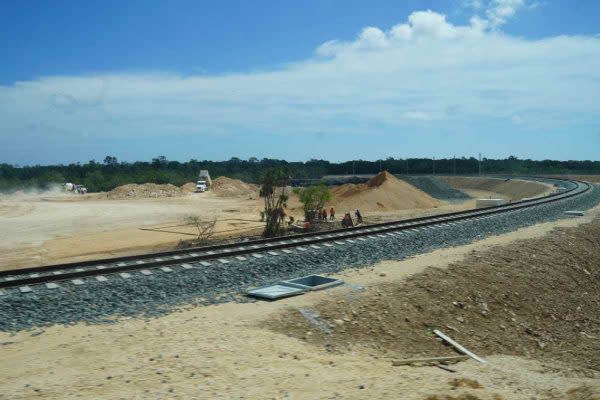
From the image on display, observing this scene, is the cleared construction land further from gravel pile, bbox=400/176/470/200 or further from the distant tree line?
the distant tree line

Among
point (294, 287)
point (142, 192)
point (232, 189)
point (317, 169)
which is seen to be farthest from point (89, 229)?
point (317, 169)

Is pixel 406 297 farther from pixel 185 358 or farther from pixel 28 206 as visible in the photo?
pixel 28 206

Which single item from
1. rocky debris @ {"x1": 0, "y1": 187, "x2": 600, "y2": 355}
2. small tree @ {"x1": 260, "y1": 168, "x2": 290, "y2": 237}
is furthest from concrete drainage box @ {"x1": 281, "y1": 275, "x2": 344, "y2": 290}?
small tree @ {"x1": 260, "y1": 168, "x2": 290, "y2": 237}

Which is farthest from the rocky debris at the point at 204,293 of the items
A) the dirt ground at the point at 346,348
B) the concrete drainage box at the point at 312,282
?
the concrete drainage box at the point at 312,282

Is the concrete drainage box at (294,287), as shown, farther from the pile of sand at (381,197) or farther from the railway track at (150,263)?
the pile of sand at (381,197)

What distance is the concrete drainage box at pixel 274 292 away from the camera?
10.6m

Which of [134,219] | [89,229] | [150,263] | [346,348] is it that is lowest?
[89,229]

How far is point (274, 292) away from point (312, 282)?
144cm

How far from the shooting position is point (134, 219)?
42031 mm

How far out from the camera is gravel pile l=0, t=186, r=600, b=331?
9508 mm

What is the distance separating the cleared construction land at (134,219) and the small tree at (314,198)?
3.18 metres

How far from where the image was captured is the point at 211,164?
144 m

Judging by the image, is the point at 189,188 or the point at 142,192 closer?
the point at 142,192

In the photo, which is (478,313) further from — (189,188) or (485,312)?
(189,188)
